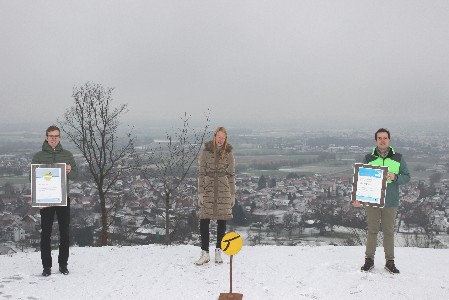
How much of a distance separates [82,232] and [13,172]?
70.8 ft

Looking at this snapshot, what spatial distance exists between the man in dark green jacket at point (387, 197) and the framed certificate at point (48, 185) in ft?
14.1

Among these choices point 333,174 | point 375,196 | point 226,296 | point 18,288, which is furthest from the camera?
point 333,174

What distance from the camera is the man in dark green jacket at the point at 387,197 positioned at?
19.1ft

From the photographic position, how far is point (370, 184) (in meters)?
5.88

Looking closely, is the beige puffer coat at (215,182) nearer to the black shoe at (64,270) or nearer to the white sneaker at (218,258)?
the white sneaker at (218,258)

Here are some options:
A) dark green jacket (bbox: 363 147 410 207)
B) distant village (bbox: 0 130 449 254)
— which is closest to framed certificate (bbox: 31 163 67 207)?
distant village (bbox: 0 130 449 254)

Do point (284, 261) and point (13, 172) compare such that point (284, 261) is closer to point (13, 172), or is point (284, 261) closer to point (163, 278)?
point (163, 278)

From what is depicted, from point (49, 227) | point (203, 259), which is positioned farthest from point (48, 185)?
point (203, 259)

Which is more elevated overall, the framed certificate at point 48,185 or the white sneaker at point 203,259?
the framed certificate at point 48,185

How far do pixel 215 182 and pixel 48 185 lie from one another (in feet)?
8.00

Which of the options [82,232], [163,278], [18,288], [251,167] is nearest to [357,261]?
[163,278]

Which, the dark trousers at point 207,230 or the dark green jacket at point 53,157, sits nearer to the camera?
the dark green jacket at point 53,157

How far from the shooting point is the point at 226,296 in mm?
5074

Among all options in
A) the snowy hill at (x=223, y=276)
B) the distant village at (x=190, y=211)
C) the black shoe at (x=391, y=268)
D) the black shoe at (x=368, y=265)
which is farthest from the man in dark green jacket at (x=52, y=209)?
the black shoe at (x=391, y=268)
